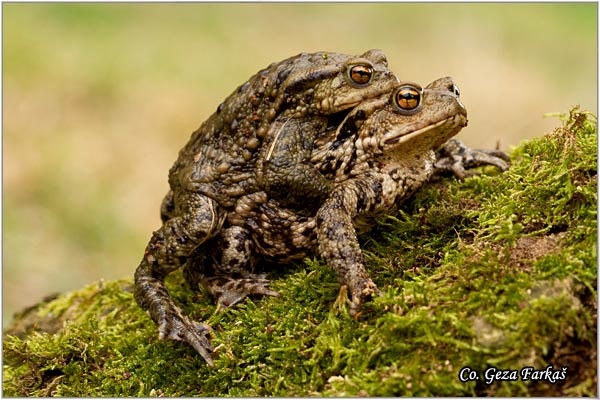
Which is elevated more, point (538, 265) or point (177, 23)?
point (177, 23)

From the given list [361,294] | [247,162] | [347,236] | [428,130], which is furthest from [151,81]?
[361,294]

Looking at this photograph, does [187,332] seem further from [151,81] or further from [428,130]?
[151,81]

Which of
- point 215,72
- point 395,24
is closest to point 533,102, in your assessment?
point 395,24

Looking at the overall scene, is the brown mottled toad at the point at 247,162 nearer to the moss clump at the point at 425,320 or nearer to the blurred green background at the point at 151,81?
the moss clump at the point at 425,320

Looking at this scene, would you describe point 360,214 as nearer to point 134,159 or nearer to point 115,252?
point 115,252

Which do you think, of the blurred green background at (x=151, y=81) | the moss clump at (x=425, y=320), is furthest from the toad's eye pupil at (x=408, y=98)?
the blurred green background at (x=151, y=81)

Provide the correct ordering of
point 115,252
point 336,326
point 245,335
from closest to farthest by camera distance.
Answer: point 336,326, point 245,335, point 115,252

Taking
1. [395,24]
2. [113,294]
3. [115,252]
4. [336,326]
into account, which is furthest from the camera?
[395,24]
